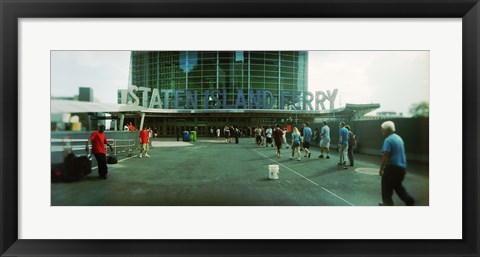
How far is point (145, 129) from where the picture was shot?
1081cm

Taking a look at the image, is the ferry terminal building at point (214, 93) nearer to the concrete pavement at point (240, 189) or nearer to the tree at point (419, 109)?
the tree at point (419, 109)

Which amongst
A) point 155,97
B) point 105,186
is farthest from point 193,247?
point 155,97

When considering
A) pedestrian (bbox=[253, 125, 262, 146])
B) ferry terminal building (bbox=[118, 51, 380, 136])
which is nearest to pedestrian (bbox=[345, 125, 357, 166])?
ferry terminal building (bbox=[118, 51, 380, 136])

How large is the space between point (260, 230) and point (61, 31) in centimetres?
432

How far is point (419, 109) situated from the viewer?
4.15 m

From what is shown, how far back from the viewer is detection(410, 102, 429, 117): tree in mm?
4018

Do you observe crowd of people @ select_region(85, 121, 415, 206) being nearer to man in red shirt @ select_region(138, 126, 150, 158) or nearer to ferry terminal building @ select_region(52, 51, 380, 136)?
man in red shirt @ select_region(138, 126, 150, 158)

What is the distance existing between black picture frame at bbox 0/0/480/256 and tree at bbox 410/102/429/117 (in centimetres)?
45

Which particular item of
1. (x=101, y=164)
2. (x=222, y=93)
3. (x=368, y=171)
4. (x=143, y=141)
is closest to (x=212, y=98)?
(x=222, y=93)

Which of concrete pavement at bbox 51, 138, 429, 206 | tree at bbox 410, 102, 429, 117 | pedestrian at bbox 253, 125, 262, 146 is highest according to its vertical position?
tree at bbox 410, 102, 429, 117

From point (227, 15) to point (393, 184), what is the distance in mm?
3690

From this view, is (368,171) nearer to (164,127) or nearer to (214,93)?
Result: (214,93)

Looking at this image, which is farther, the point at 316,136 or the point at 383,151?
the point at 316,136

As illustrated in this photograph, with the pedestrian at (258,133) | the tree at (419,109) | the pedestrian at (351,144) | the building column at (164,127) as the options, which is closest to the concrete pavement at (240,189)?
the pedestrian at (351,144)
